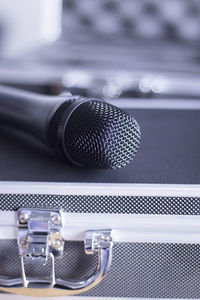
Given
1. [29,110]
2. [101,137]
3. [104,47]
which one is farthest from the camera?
[104,47]

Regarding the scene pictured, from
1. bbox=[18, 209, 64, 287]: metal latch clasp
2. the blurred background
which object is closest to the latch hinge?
bbox=[18, 209, 64, 287]: metal latch clasp

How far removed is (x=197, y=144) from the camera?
752mm

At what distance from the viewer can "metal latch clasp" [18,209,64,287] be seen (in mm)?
622

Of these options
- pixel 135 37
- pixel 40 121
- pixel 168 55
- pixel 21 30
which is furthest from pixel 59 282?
pixel 21 30

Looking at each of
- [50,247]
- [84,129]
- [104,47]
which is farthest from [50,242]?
[104,47]

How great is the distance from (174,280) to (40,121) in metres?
0.32

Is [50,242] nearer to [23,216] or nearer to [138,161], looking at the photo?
[23,216]

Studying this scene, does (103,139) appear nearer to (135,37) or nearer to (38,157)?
(38,157)

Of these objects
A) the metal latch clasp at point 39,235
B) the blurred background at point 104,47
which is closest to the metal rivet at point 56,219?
the metal latch clasp at point 39,235

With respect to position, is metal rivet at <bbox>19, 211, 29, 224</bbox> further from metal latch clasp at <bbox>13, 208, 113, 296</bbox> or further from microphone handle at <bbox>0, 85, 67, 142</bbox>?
microphone handle at <bbox>0, 85, 67, 142</bbox>

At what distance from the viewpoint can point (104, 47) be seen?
212cm

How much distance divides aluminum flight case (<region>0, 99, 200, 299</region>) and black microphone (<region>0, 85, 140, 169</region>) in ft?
0.11

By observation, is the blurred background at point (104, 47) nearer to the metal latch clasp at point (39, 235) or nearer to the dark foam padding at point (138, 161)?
the dark foam padding at point (138, 161)

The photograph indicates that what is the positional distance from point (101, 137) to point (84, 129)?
0.11 ft
